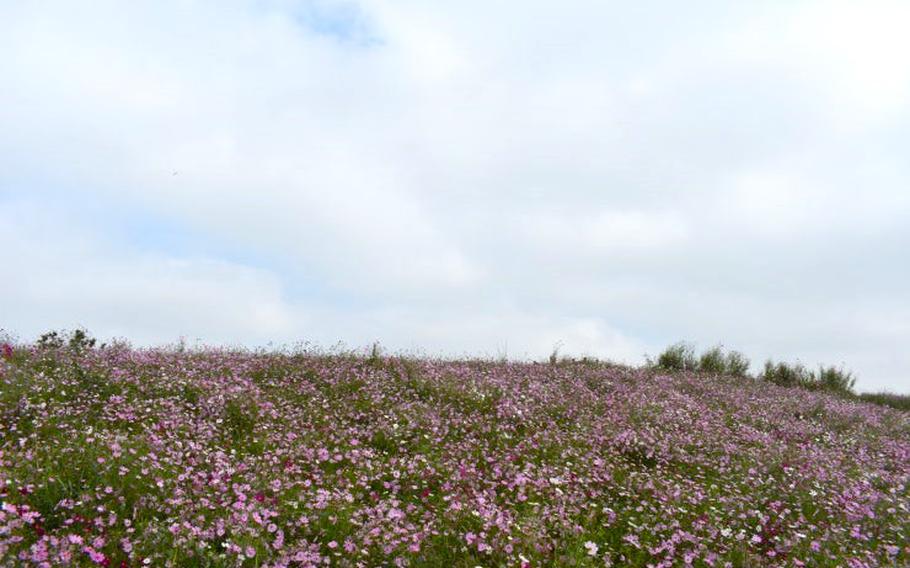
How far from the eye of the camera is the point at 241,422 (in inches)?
373

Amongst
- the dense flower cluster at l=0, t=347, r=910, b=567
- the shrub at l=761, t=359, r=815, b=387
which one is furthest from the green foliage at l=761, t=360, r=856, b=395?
the dense flower cluster at l=0, t=347, r=910, b=567

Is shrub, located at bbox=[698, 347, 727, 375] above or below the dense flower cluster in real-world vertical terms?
above

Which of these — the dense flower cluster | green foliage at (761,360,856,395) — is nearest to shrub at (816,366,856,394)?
green foliage at (761,360,856,395)

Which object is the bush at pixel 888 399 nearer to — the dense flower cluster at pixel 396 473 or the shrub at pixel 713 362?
the shrub at pixel 713 362

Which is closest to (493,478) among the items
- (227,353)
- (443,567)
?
(443,567)

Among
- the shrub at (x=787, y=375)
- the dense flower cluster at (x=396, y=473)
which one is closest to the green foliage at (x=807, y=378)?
the shrub at (x=787, y=375)

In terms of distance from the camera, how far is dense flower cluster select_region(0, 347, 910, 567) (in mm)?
5777

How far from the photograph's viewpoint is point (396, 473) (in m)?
7.65

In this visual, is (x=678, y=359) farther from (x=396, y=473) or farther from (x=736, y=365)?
(x=396, y=473)

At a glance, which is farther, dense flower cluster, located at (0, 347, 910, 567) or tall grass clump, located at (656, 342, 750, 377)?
tall grass clump, located at (656, 342, 750, 377)

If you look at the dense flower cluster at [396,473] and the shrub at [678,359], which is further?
the shrub at [678,359]

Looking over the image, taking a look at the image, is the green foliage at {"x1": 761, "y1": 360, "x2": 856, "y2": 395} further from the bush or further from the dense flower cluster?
the dense flower cluster

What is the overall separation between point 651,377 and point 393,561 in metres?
13.9

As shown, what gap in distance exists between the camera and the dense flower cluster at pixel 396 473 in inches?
227
